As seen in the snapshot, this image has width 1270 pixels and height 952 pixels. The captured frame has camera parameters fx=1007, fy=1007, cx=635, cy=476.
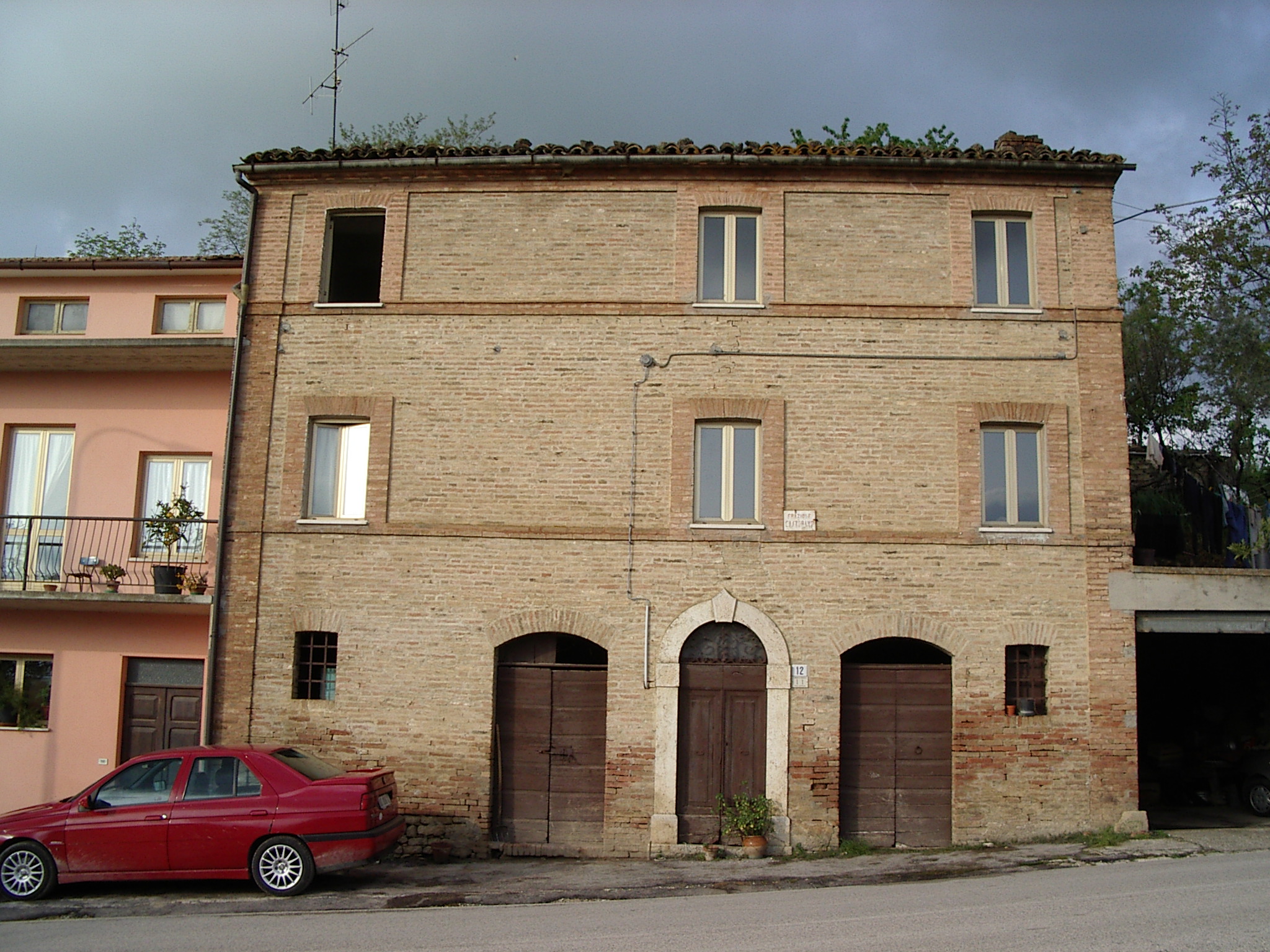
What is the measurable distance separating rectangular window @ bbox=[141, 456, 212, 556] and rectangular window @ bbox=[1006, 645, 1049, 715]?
38.5 ft

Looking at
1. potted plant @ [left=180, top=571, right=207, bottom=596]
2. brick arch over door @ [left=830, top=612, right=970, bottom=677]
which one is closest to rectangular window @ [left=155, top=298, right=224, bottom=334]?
potted plant @ [left=180, top=571, right=207, bottom=596]

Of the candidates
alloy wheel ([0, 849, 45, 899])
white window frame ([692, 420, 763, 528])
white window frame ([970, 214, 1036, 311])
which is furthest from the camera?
white window frame ([970, 214, 1036, 311])

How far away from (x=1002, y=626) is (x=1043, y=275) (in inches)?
191

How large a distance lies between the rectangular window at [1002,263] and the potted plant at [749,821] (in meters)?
7.36

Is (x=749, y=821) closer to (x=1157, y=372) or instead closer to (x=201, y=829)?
(x=201, y=829)

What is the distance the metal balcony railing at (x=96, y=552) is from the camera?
1481 cm

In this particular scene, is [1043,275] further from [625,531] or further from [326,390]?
[326,390]

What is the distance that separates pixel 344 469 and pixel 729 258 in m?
6.16

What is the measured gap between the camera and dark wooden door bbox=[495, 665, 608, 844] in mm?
13234

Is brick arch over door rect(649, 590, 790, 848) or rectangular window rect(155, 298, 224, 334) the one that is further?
rectangular window rect(155, 298, 224, 334)

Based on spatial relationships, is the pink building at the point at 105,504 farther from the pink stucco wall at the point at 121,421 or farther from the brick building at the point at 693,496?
the brick building at the point at 693,496

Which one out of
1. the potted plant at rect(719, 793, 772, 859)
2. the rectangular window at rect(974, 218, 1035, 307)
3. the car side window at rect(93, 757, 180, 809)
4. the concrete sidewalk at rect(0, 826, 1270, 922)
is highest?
the rectangular window at rect(974, 218, 1035, 307)

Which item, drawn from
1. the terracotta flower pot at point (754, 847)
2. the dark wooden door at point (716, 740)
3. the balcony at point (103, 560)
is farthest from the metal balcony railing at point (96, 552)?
the terracotta flower pot at point (754, 847)

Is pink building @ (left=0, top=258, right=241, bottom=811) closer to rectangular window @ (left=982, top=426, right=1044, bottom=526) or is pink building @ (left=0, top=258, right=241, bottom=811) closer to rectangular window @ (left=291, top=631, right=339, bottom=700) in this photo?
rectangular window @ (left=291, top=631, right=339, bottom=700)
